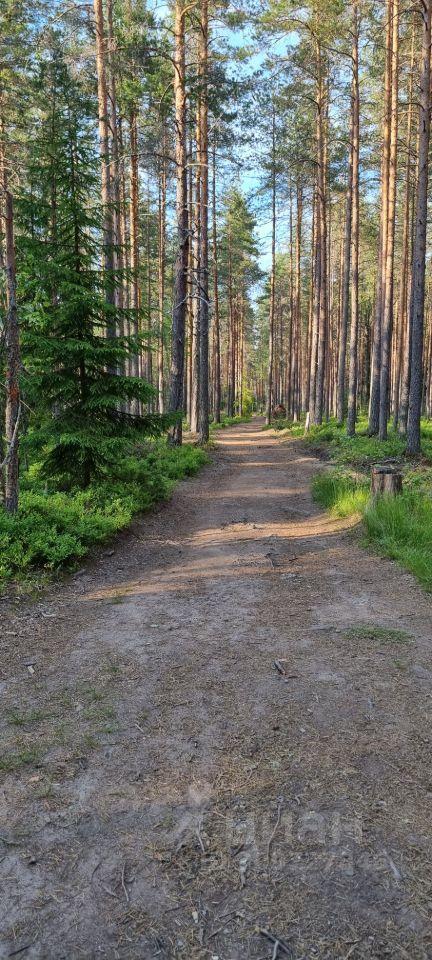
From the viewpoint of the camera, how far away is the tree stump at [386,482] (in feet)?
26.7

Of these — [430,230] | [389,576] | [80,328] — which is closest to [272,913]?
[389,576]

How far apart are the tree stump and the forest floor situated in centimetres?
266

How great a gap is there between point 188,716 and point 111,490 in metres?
5.78

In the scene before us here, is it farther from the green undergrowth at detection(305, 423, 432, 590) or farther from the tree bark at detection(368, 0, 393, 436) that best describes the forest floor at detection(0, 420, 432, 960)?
the tree bark at detection(368, 0, 393, 436)

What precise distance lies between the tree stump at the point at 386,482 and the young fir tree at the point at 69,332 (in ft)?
12.9

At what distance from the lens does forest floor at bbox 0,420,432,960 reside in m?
1.99

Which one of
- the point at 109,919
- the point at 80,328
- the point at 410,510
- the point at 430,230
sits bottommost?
the point at 109,919

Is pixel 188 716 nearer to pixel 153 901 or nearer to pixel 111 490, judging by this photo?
pixel 153 901

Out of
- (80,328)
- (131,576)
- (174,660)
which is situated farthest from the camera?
(80,328)

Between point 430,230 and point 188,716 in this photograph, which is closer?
point 188,716

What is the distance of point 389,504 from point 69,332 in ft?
18.3

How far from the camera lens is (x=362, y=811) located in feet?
8.18

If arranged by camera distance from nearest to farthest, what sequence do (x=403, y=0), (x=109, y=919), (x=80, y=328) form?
(x=109, y=919) → (x=80, y=328) → (x=403, y=0)

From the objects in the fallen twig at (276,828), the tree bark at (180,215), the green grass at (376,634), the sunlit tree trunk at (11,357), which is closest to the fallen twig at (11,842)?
the fallen twig at (276,828)
